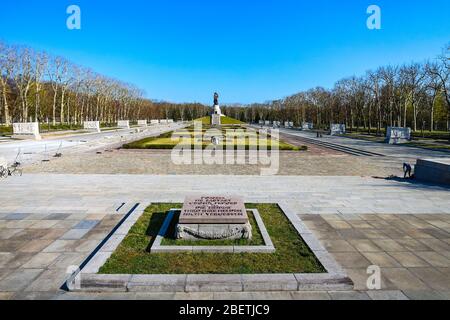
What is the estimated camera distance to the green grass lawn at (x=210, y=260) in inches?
193

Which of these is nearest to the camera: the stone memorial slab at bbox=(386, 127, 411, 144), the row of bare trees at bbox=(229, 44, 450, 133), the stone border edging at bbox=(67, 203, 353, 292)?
the stone border edging at bbox=(67, 203, 353, 292)

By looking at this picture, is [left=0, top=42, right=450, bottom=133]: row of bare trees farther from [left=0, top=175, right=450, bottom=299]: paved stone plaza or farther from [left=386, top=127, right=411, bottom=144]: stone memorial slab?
[left=0, top=175, right=450, bottom=299]: paved stone plaza

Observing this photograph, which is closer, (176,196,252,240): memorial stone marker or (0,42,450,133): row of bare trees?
(176,196,252,240): memorial stone marker

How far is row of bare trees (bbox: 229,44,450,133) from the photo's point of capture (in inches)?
2007

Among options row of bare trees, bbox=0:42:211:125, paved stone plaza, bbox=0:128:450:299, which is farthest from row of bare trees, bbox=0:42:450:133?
paved stone plaza, bbox=0:128:450:299

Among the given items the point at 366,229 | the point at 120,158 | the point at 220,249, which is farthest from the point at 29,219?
the point at 120,158

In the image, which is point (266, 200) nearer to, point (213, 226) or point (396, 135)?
point (213, 226)

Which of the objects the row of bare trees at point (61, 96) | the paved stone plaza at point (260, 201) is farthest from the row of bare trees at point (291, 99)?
the paved stone plaza at point (260, 201)

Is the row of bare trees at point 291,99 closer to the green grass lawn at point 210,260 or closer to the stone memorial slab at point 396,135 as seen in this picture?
the stone memorial slab at point 396,135

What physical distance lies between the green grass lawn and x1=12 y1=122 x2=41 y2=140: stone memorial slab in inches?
1312

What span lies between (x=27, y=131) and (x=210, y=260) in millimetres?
36476

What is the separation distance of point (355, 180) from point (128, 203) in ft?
31.8

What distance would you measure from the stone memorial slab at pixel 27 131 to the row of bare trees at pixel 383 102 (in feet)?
160

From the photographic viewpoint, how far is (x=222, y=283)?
453cm
